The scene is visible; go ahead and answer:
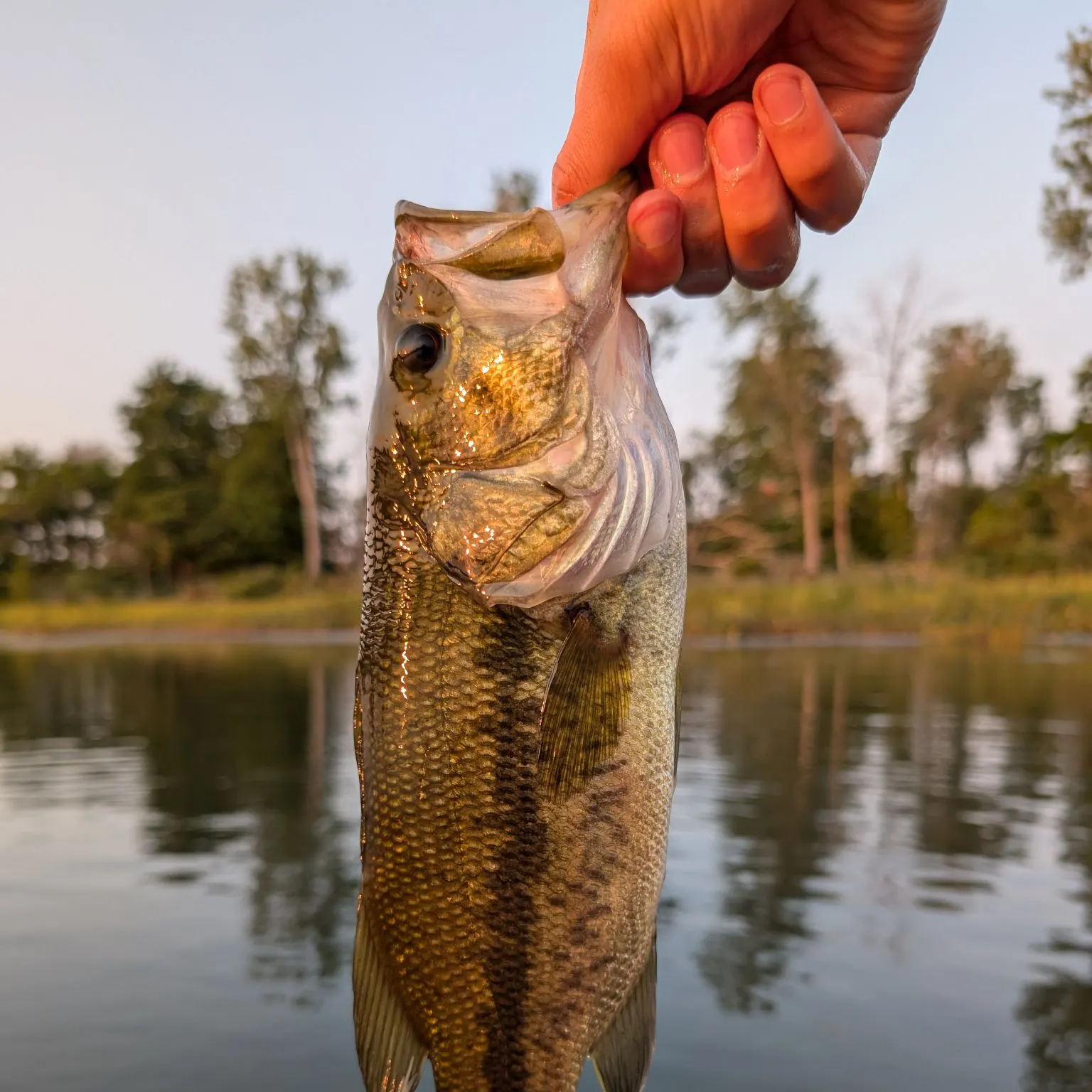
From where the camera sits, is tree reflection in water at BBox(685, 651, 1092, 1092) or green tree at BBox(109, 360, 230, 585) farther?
green tree at BBox(109, 360, 230, 585)

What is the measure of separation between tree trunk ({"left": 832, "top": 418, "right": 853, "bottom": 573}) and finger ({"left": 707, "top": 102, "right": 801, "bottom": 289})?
125 ft

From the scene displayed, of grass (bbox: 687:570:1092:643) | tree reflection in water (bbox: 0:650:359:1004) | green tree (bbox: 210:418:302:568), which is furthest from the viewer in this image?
green tree (bbox: 210:418:302:568)

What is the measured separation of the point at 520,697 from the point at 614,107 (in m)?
1.18

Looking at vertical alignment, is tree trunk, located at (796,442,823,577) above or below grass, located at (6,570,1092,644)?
above

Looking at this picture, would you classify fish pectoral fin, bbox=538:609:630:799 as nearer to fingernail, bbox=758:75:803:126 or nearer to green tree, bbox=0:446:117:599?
fingernail, bbox=758:75:803:126

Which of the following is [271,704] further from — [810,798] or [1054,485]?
[1054,485]

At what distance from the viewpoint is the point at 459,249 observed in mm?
2160

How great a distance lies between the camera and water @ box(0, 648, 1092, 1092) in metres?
6.00

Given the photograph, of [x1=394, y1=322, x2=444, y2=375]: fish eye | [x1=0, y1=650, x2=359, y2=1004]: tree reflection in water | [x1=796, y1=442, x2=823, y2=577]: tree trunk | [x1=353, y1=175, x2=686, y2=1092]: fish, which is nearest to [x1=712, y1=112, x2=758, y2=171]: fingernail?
[x1=353, y1=175, x2=686, y2=1092]: fish

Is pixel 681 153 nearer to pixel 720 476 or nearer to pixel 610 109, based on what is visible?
pixel 610 109

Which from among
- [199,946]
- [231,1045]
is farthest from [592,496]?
[199,946]

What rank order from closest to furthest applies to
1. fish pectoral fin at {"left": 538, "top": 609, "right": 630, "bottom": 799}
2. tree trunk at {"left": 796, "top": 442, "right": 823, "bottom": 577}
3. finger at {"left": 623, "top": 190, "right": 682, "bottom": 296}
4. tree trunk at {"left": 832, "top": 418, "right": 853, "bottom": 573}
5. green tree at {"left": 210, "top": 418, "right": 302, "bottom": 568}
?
1. fish pectoral fin at {"left": 538, "top": 609, "right": 630, "bottom": 799}
2. finger at {"left": 623, "top": 190, "right": 682, "bottom": 296}
3. tree trunk at {"left": 796, "top": 442, "right": 823, "bottom": 577}
4. tree trunk at {"left": 832, "top": 418, "right": 853, "bottom": 573}
5. green tree at {"left": 210, "top": 418, "right": 302, "bottom": 568}

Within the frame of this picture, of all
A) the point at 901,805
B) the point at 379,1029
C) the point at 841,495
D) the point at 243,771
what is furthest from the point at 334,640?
the point at 379,1029

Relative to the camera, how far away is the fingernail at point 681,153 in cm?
220
